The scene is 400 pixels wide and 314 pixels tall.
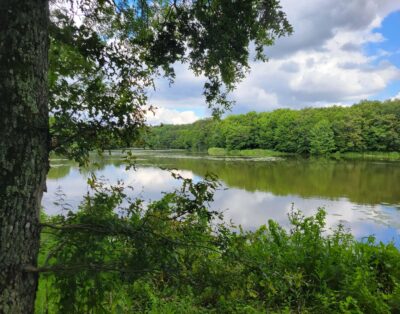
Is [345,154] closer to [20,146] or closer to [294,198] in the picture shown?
[294,198]

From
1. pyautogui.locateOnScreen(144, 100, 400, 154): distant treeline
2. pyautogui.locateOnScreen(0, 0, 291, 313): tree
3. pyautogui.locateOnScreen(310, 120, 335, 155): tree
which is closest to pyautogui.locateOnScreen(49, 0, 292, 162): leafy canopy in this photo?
→ pyautogui.locateOnScreen(0, 0, 291, 313): tree

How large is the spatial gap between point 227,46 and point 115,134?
1547mm

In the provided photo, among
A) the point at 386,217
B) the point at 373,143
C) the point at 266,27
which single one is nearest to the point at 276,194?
the point at 386,217

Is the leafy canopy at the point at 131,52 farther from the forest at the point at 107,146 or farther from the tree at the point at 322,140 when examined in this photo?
the tree at the point at 322,140

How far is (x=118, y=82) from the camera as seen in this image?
7.57 ft

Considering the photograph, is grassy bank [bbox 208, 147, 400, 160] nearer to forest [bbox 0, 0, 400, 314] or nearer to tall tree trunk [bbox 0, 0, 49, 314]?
forest [bbox 0, 0, 400, 314]

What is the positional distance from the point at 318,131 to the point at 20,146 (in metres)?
78.2

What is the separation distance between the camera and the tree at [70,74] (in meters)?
1.68

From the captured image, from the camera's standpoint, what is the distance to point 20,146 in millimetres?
1688

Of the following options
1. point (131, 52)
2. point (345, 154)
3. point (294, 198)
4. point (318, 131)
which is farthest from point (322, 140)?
point (131, 52)

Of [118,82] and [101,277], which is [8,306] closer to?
[101,277]

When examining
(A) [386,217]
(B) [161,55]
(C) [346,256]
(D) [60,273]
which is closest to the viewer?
(D) [60,273]

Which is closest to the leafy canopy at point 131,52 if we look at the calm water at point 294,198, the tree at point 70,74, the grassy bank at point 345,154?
the tree at point 70,74

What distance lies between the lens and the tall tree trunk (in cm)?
165
